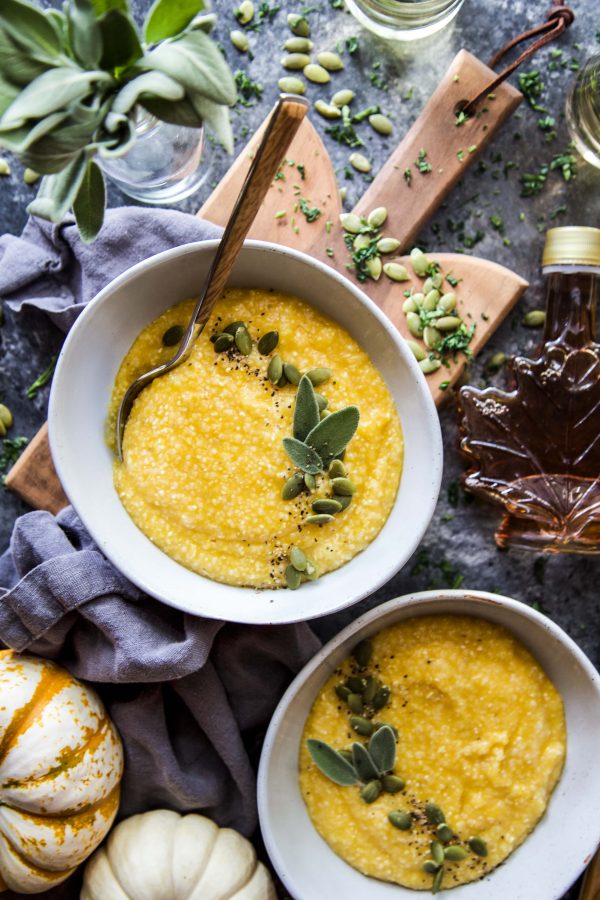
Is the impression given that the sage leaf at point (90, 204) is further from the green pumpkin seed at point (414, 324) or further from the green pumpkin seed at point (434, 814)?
the green pumpkin seed at point (434, 814)

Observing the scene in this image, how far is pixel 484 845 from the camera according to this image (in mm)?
2150

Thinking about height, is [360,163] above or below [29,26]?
below

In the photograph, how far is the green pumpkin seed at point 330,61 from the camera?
2.28 meters

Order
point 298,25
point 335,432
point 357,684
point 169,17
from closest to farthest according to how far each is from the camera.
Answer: point 169,17
point 335,432
point 357,684
point 298,25

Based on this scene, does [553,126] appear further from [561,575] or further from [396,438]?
[561,575]

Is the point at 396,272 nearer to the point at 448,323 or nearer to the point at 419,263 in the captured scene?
the point at 419,263

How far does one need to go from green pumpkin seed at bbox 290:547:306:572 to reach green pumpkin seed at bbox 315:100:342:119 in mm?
1147

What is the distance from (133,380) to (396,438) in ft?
2.10

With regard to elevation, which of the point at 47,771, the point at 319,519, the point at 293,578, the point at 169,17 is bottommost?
the point at 47,771

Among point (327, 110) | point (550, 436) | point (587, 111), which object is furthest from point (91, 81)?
point (550, 436)

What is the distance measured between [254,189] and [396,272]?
1.94ft

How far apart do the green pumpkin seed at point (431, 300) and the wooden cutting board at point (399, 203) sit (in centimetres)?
7

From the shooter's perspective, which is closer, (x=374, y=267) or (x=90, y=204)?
(x=90, y=204)

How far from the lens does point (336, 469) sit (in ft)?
6.48
